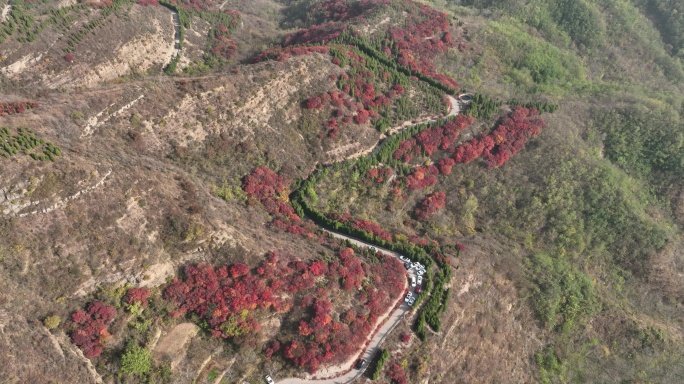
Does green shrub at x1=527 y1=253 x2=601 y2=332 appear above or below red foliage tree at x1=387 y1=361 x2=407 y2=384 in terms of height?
above

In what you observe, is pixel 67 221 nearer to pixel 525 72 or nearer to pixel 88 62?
pixel 88 62

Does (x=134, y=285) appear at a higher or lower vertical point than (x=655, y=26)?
lower

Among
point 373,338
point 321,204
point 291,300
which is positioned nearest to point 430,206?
point 321,204

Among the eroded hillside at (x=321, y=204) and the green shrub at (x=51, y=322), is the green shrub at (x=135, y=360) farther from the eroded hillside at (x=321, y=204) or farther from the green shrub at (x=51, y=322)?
the green shrub at (x=51, y=322)

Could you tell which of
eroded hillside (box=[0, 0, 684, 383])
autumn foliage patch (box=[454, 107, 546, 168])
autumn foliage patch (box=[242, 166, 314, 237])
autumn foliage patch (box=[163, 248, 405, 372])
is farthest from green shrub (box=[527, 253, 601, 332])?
autumn foliage patch (box=[242, 166, 314, 237])

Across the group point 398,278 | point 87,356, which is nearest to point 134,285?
point 87,356

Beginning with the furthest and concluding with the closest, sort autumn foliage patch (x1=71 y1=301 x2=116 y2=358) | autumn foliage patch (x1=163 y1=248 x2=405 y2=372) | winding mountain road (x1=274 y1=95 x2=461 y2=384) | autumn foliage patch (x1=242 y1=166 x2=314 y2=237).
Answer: autumn foliage patch (x1=242 y1=166 x2=314 y2=237) → winding mountain road (x1=274 y1=95 x2=461 y2=384) → autumn foliage patch (x1=163 y1=248 x2=405 y2=372) → autumn foliage patch (x1=71 y1=301 x2=116 y2=358)

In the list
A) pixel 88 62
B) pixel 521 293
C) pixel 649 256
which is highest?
pixel 649 256

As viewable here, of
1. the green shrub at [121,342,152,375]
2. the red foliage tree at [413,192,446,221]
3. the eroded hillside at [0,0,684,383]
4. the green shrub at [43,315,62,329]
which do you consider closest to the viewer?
the green shrub at [43,315,62,329]

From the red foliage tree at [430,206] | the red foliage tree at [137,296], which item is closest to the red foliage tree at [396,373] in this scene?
the red foliage tree at [137,296]

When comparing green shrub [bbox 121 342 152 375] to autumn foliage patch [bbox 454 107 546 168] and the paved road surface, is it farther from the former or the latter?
autumn foliage patch [bbox 454 107 546 168]

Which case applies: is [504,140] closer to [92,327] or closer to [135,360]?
[135,360]
